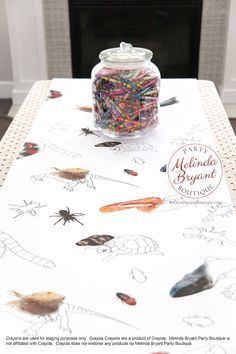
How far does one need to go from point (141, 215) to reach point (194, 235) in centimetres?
12

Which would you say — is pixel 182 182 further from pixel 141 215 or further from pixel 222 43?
pixel 222 43

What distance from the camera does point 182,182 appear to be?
1095 mm

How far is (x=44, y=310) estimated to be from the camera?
771 millimetres

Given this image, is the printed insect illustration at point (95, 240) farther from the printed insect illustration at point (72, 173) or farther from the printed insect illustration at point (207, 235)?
the printed insect illustration at point (72, 173)

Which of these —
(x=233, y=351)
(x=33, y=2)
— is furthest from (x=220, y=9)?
(x=233, y=351)

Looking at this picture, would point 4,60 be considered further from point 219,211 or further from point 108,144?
point 219,211

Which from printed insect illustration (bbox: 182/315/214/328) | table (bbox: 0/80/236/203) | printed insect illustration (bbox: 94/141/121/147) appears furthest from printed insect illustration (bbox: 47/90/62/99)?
printed insect illustration (bbox: 182/315/214/328)

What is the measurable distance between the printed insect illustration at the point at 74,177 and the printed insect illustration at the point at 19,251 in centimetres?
21

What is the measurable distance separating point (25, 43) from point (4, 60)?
0.31 m

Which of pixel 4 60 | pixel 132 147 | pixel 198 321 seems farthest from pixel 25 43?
pixel 198 321

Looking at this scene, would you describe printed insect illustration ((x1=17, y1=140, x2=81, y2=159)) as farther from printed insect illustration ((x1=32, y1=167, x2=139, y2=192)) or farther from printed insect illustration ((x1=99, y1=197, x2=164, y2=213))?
printed insect illustration ((x1=99, y1=197, x2=164, y2=213))

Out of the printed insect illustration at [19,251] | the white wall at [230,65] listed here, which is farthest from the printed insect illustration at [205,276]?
the white wall at [230,65]

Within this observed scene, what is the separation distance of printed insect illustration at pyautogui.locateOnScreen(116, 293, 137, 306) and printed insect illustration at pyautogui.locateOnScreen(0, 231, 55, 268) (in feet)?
0.43

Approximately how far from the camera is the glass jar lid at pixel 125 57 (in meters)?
1.31
